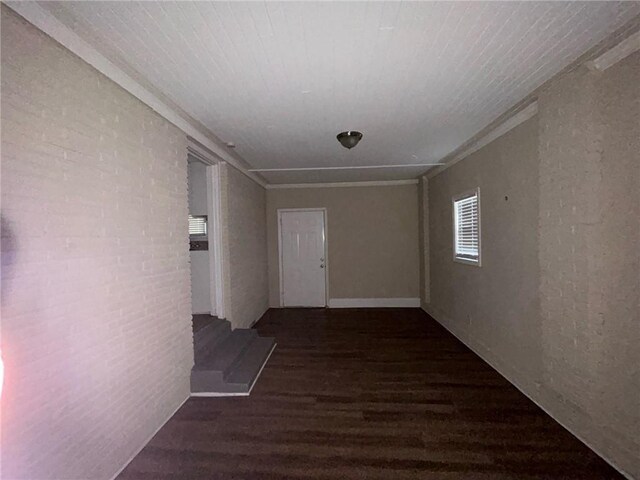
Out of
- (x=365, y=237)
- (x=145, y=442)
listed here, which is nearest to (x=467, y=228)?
(x=365, y=237)

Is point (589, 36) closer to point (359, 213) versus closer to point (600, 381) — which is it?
point (600, 381)

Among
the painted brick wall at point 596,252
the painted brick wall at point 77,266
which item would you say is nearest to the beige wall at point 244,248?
the painted brick wall at point 77,266

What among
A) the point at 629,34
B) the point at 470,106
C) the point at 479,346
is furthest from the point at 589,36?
the point at 479,346

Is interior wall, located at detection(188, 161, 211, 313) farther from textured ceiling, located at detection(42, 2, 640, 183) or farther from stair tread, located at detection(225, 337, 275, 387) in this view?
textured ceiling, located at detection(42, 2, 640, 183)

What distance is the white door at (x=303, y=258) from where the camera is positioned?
6.75 meters

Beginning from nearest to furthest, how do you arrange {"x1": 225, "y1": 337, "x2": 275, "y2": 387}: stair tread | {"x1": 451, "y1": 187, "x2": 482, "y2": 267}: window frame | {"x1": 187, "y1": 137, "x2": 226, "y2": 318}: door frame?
1. {"x1": 225, "y1": 337, "x2": 275, "y2": 387}: stair tread
2. {"x1": 451, "y1": 187, "x2": 482, "y2": 267}: window frame
3. {"x1": 187, "y1": 137, "x2": 226, "y2": 318}: door frame

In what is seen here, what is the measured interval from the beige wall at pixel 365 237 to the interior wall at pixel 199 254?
2.24 metres

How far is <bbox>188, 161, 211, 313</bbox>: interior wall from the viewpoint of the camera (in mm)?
4527

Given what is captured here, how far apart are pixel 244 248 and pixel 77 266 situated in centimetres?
324

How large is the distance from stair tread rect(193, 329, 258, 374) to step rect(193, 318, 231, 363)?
0.08 ft

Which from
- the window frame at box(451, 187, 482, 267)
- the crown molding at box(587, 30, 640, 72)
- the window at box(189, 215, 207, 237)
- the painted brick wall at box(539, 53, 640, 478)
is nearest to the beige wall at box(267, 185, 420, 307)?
the window frame at box(451, 187, 482, 267)

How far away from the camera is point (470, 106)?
2.82m

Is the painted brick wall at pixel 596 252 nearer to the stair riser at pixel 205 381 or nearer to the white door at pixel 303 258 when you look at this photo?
the stair riser at pixel 205 381

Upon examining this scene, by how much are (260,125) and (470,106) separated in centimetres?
185
